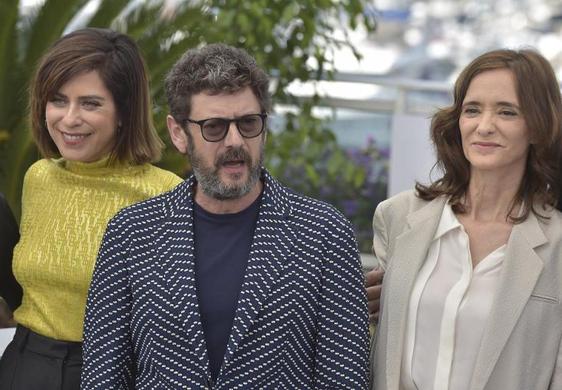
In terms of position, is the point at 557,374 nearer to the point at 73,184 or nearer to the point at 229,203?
the point at 229,203

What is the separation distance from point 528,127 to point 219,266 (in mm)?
1035

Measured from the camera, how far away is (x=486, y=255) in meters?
3.31

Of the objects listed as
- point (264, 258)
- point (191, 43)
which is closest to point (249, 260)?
point (264, 258)

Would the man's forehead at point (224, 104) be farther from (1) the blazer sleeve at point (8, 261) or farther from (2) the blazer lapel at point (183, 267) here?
(1) the blazer sleeve at point (8, 261)

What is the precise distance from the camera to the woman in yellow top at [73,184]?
134 inches

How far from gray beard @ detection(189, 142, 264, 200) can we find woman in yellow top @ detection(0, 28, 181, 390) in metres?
0.55

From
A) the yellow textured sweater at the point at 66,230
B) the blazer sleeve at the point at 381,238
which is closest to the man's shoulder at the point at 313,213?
the blazer sleeve at the point at 381,238

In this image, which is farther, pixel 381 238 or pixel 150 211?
pixel 381 238

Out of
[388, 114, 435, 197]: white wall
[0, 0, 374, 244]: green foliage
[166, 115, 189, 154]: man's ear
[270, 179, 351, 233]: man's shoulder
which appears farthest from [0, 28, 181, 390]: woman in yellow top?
[388, 114, 435, 197]: white wall

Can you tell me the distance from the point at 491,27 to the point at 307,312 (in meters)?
20.8

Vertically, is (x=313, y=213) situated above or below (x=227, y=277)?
above

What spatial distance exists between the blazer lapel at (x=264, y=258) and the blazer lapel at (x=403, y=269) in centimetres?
49

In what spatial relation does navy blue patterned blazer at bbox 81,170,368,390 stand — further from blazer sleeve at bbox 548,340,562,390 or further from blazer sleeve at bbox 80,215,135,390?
blazer sleeve at bbox 548,340,562,390

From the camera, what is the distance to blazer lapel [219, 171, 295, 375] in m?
2.88
